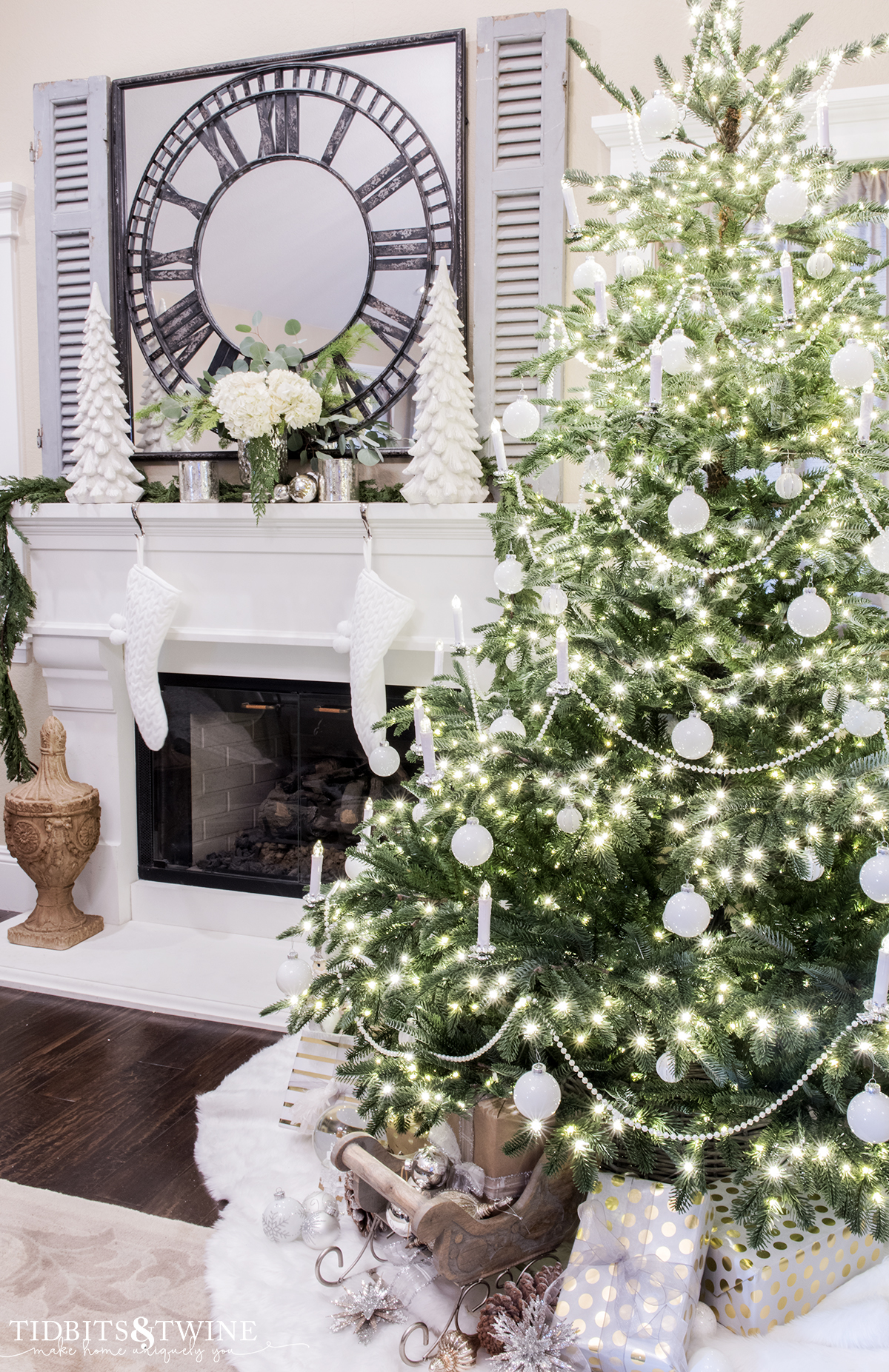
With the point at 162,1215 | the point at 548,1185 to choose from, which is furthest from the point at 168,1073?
the point at 548,1185

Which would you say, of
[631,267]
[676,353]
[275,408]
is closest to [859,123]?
[631,267]

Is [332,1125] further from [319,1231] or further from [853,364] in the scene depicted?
[853,364]

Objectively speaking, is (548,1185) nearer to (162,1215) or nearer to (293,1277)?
(293,1277)

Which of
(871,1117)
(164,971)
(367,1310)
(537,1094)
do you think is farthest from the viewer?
(164,971)

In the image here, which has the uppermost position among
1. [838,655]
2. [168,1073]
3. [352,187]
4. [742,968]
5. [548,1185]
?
[352,187]

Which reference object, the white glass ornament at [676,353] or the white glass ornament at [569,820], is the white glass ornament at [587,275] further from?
the white glass ornament at [569,820]

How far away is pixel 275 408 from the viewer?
8.00 feet

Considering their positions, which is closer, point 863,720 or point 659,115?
point 863,720

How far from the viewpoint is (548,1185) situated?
155cm

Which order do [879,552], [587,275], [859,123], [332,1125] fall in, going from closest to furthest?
[879,552], [587,275], [332,1125], [859,123]

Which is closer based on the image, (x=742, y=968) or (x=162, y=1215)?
(x=742, y=968)

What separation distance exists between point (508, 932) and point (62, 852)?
178 centimetres

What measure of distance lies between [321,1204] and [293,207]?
94.4 inches

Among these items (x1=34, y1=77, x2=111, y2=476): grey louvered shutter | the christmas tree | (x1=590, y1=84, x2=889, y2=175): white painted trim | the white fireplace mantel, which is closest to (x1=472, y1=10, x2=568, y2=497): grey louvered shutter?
(x1=590, y1=84, x2=889, y2=175): white painted trim
